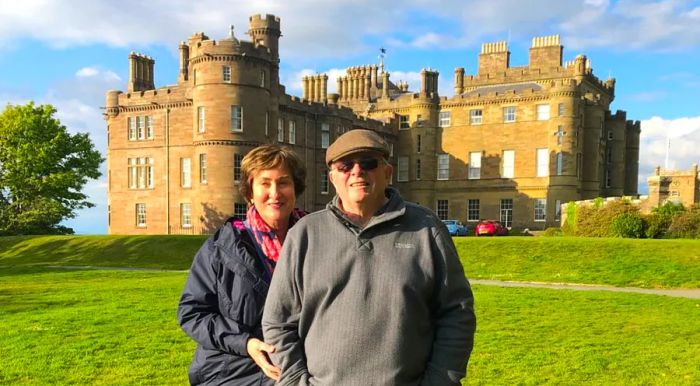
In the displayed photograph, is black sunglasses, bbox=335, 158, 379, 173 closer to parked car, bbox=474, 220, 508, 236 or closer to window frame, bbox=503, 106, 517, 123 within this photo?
parked car, bbox=474, 220, 508, 236

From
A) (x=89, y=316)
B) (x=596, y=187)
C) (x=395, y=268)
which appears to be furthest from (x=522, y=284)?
(x=596, y=187)

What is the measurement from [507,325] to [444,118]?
4013cm

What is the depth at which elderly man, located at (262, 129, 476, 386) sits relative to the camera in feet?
8.02

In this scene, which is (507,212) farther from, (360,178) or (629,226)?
(360,178)

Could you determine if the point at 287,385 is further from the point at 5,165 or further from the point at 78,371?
the point at 5,165

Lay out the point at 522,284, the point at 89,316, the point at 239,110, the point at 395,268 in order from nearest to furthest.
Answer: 1. the point at 395,268
2. the point at 89,316
3. the point at 522,284
4. the point at 239,110

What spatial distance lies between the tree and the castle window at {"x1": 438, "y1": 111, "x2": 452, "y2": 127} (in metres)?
28.8

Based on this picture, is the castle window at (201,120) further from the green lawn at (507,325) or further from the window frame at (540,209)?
the window frame at (540,209)

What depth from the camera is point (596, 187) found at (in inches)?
1809

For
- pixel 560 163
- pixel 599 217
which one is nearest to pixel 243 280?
pixel 599 217

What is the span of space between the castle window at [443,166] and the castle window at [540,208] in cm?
789

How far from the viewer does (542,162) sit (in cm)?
4447

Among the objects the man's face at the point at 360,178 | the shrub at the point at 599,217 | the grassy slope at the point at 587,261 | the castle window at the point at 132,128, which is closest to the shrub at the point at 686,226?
the shrub at the point at 599,217

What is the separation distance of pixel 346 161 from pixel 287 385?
42.6 inches
